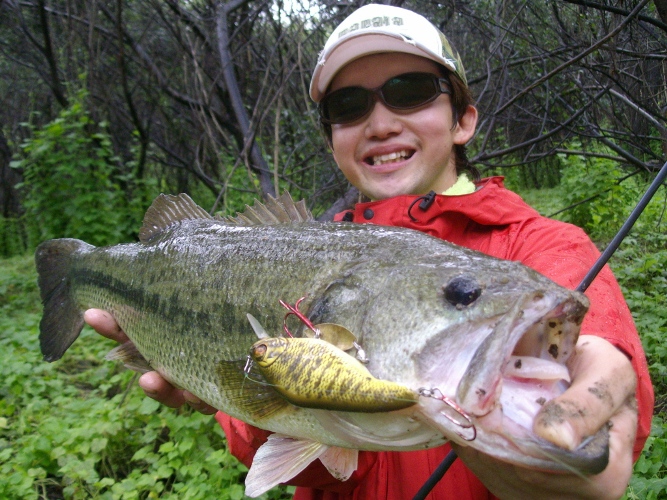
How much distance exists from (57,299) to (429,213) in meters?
2.08

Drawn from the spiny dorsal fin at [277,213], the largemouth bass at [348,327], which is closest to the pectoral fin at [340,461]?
the largemouth bass at [348,327]

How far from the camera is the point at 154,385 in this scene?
6.89 feet

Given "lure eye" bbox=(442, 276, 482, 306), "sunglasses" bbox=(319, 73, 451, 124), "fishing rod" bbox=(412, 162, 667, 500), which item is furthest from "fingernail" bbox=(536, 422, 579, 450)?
"sunglasses" bbox=(319, 73, 451, 124)

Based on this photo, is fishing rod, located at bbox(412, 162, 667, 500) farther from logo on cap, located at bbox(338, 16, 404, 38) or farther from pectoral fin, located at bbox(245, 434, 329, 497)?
logo on cap, located at bbox(338, 16, 404, 38)

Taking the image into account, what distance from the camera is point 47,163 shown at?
741 cm

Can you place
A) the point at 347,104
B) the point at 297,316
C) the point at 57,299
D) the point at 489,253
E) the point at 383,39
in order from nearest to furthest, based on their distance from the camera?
1. the point at 297,316
2. the point at 489,253
3. the point at 383,39
4. the point at 347,104
5. the point at 57,299

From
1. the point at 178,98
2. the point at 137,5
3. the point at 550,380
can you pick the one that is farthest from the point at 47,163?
the point at 550,380

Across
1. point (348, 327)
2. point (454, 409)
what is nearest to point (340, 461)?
point (348, 327)

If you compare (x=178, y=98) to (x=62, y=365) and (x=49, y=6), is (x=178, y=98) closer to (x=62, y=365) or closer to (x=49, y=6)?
(x=49, y=6)

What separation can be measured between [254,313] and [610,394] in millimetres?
998

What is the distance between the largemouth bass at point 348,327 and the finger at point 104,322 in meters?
0.05

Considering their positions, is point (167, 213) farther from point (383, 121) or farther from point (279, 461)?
point (279, 461)

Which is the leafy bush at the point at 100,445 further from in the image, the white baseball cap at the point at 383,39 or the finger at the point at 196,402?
the white baseball cap at the point at 383,39

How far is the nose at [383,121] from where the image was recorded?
2088 millimetres
